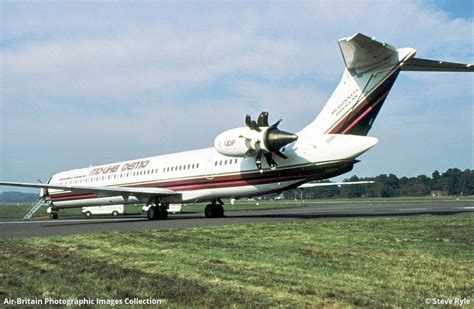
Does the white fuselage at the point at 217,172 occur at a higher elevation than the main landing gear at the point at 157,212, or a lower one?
higher

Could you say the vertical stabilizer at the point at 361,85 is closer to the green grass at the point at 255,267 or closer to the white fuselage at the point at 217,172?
the white fuselage at the point at 217,172

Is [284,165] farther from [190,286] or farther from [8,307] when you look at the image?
[8,307]

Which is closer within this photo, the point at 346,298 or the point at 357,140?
the point at 346,298

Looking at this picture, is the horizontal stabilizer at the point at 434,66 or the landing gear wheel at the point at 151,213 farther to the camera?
the landing gear wheel at the point at 151,213

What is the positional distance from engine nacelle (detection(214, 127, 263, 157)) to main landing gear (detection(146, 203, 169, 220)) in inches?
221

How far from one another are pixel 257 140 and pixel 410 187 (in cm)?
15002

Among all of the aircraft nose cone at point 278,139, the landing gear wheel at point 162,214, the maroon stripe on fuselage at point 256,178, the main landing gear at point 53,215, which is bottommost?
the main landing gear at point 53,215

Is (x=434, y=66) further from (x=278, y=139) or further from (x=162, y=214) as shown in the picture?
(x=162, y=214)

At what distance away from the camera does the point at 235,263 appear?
9805mm

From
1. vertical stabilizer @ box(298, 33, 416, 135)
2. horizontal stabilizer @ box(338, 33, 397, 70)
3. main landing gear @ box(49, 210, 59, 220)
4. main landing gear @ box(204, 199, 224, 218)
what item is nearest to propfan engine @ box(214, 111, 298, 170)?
vertical stabilizer @ box(298, 33, 416, 135)

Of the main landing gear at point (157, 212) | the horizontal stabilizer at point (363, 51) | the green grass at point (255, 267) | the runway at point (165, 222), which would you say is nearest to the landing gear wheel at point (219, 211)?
the runway at point (165, 222)

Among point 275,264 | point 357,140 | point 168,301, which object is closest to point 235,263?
point 275,264

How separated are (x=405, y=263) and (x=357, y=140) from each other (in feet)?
38.6

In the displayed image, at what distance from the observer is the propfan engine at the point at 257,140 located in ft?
73.6
